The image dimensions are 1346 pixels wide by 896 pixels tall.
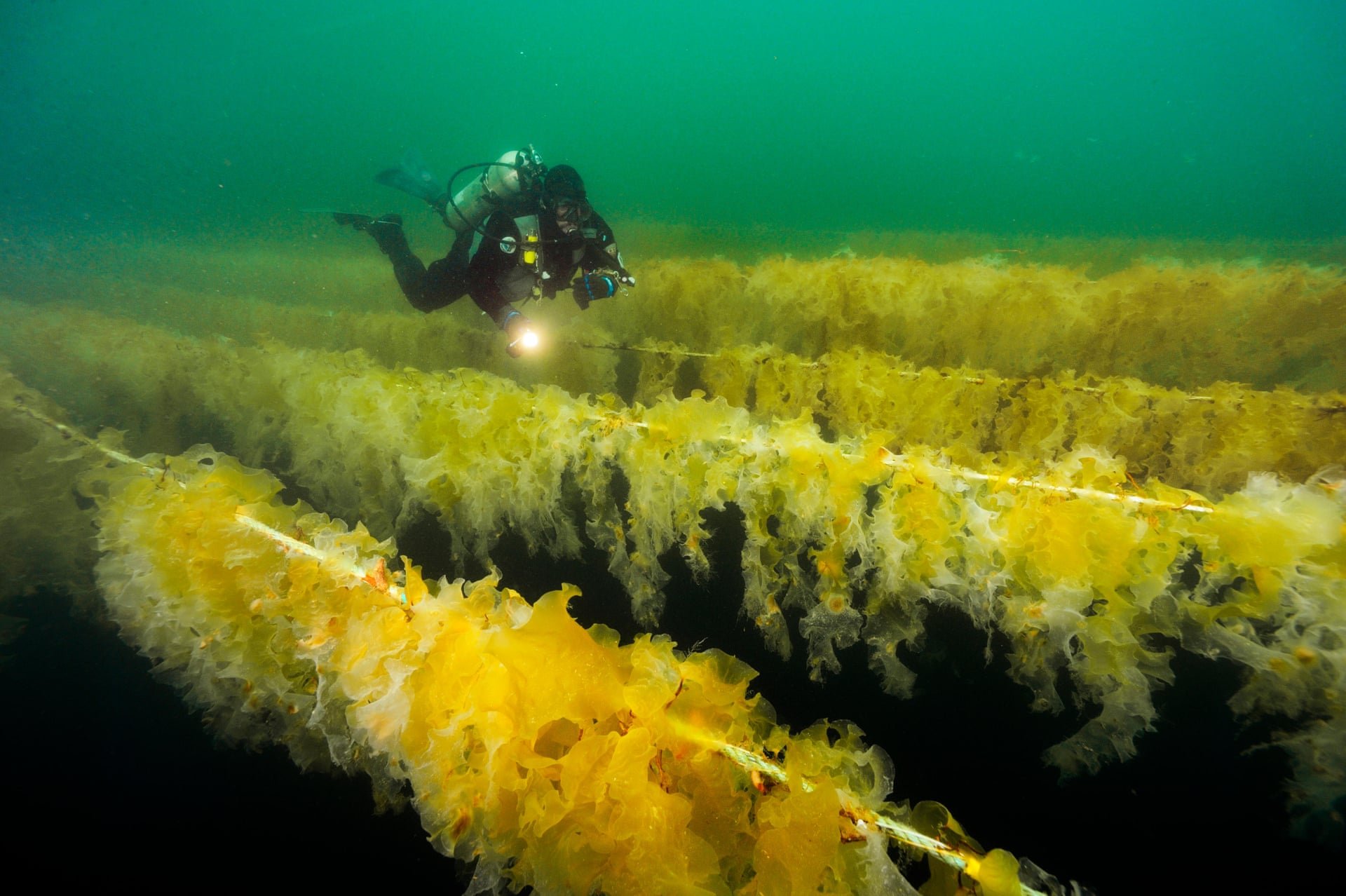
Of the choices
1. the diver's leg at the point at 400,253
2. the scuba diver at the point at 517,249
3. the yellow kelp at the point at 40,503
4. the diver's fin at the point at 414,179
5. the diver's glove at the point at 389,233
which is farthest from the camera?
the diver's fin at the point at 414,179

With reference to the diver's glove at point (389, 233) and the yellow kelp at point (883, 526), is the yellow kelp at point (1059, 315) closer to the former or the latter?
the yellow kelp at point (883, 526)

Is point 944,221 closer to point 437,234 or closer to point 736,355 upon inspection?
point 437,234

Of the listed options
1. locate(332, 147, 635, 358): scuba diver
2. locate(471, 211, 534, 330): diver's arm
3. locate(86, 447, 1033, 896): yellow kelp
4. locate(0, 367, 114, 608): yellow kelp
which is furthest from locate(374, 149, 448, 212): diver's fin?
locate(86, 447, 1033, 896): yellow kelp

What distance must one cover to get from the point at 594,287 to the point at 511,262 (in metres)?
0.80

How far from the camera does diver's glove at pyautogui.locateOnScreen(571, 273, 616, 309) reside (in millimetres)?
4363

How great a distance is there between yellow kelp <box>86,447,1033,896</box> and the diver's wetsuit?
3282 millimetres

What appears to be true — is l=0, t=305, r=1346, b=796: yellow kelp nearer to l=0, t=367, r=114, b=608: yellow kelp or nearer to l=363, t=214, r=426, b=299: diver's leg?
l=0, t=367, r=114, b=608: yellow kelp

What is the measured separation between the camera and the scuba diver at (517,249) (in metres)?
4.22

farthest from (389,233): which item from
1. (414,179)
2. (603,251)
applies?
(603,251)

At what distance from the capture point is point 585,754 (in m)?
1.19

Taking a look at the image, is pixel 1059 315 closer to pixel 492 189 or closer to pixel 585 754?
pixel 585 754

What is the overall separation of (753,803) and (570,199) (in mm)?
4421

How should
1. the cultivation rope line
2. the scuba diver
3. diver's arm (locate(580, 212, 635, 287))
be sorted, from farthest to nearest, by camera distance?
diver's arm (locate(580, 212, 635, 287)) → the scuba diver → the cultivation rope line

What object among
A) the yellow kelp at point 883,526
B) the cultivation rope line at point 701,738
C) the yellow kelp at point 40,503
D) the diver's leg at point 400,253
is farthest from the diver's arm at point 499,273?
the yellow kelp at point 40,503
